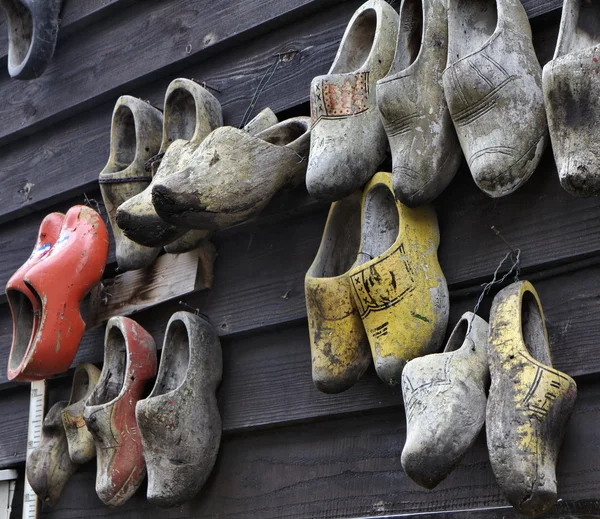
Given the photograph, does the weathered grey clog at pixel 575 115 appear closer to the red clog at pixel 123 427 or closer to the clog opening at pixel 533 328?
the clog opening at pixel 533 328

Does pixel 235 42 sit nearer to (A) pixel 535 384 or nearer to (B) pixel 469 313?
(B) pixel 469 313

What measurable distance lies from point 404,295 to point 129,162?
1043 mm

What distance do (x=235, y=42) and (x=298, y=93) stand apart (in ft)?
0.88

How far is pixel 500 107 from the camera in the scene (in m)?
1.55

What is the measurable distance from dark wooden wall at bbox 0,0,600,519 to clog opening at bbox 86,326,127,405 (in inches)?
3.5

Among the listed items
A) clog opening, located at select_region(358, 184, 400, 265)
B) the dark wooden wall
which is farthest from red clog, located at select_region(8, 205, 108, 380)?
clog opening, located at select_region(358, 184, 400, 265)

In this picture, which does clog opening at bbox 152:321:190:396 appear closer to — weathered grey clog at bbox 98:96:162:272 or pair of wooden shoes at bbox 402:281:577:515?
weathered grey clog at bbox 98:96:162:272

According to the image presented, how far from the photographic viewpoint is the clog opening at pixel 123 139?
244 centimetres

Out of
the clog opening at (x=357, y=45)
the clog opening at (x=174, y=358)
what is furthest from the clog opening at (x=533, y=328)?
the clog opening at (x=174, y=358)

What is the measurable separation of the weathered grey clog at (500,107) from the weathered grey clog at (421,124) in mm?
61

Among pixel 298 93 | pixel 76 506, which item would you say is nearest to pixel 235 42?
pixel 298 93

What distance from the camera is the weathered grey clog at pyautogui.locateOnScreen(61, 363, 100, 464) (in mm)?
2244

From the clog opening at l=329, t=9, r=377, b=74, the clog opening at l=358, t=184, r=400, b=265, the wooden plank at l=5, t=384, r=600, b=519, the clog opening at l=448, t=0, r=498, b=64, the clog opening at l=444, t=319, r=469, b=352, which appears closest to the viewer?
the wooden plank at l=5, t=384, r=600, b=519

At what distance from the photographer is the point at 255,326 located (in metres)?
2.05
